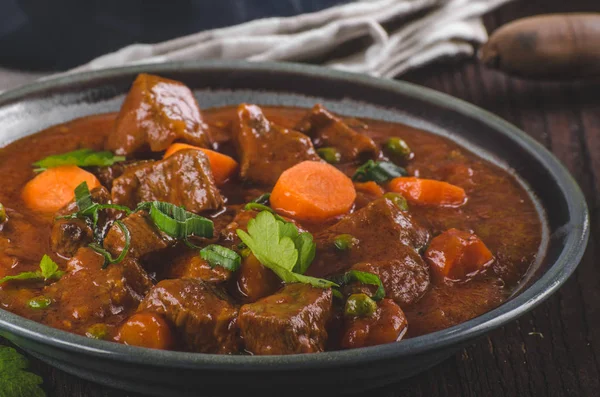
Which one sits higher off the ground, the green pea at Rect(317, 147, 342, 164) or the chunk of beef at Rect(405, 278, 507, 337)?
the green pea at Rect(317, 147, 342, 164)

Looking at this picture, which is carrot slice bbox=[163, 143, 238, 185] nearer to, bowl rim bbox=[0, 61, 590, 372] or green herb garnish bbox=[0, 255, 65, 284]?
green herb garnish bbox=[0, 255, 65, 284]

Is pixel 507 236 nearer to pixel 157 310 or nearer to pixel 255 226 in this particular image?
pixel 255 226

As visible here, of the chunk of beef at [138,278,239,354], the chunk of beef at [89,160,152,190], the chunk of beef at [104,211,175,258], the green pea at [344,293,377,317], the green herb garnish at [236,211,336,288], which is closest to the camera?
the chunk of beef at [138,278,239,354]

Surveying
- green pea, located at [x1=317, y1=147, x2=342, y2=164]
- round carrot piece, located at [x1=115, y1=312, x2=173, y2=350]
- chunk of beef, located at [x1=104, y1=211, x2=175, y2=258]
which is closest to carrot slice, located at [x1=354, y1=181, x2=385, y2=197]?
green pea, located at [x1=317, y1=147, x2=342, y2=164]

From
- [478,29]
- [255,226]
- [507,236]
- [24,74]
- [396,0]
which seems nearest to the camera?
[255,226]

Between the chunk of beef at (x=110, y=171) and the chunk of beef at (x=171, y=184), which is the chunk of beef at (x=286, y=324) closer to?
the chunk of beef at (x=171, y=184)

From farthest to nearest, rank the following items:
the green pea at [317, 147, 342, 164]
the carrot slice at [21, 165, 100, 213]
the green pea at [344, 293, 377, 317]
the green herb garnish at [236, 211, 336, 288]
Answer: the green pea at [317, 147, 342, 164], the carrot slice at [21, 165, 100, 213], the green herb garnish at [236, 211, 336, 288], the green pea at [344, 293, 377, 317]

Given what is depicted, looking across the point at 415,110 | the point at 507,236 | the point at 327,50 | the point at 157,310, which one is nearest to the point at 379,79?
the point at 415,110
